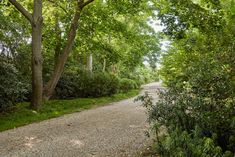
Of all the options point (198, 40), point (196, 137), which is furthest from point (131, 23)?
point (196, 137)

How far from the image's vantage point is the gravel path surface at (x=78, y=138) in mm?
6414

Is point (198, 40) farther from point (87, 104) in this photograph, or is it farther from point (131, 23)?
point (131, 23)

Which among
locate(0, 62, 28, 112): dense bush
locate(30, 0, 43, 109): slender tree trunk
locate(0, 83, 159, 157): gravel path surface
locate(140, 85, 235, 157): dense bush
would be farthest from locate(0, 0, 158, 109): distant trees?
locate(140, 85, 235, 157): dense bush

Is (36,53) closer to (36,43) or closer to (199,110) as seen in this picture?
(36,43)

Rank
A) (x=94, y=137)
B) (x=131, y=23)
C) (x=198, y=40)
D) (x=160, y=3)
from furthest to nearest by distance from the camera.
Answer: (x=131, y=23) < (x=160, y=3) < (x=198, y=40) < (x=94, y=137)

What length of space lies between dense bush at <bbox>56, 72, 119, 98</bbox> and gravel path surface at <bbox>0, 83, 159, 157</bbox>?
19.1 ft

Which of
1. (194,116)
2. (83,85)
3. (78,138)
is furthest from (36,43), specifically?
(194,116)

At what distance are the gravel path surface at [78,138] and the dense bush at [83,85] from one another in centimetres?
581

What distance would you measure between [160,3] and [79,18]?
370 centimetres

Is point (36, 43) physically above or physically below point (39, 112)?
above

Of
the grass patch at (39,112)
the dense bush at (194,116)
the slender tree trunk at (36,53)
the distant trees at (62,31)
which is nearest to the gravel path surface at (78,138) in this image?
the grass patch at (39,112)

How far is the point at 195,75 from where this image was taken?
601 cm

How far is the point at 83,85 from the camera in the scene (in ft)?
56.4

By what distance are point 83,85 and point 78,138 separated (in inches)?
380
